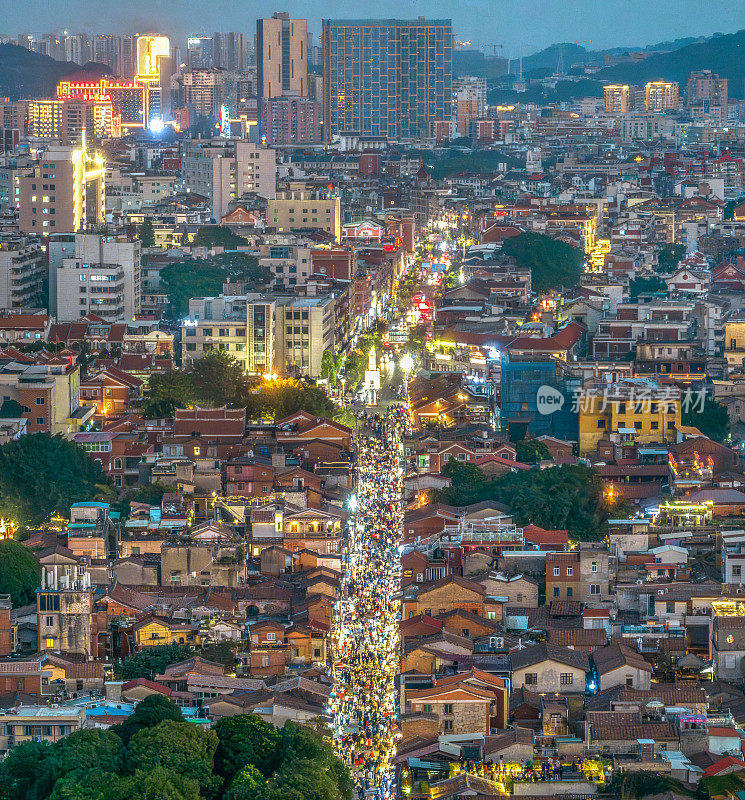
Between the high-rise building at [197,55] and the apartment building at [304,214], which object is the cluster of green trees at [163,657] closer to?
the apartment building at [304,214]

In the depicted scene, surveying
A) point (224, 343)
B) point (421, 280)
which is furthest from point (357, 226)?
point (224, 343)

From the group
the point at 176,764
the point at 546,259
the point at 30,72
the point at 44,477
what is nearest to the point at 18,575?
the point at 44,477

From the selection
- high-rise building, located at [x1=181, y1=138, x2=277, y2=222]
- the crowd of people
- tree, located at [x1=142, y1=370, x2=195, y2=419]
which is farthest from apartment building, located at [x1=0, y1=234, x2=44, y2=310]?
high-rise building, located at [x1=181, y1=138, x2=277, y2=222]

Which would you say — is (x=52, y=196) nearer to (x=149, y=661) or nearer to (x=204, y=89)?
(x=149, y=661)

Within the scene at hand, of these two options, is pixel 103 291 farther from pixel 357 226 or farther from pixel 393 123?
pixel 393 123

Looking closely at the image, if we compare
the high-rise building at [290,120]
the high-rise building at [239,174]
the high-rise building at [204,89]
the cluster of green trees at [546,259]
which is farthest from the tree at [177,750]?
the high-rise building at [204,89]

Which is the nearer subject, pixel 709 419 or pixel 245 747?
pixel 245 747

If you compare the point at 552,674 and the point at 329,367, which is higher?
the point at 329,367
